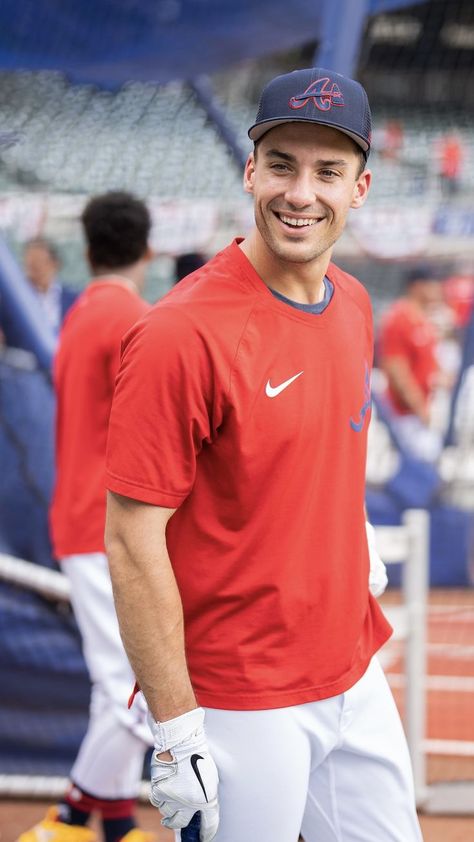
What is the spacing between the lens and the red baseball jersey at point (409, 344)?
25.6ft

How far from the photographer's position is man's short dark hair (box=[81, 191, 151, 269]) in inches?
132

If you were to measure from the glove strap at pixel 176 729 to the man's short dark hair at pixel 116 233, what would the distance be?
1.81m

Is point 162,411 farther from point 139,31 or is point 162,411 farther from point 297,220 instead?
point 139,31

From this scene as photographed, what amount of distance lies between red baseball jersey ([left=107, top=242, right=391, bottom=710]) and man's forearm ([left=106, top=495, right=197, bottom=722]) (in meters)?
0.05

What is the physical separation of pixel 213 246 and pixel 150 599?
478cm

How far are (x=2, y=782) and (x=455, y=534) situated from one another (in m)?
3.99

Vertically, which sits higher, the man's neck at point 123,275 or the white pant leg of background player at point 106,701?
the man's neck at point 123,275

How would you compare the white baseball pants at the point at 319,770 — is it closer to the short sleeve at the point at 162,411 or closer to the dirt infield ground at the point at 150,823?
the short sleeve at the point at 162,411

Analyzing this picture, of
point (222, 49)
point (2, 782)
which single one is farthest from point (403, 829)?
point (222, 49)

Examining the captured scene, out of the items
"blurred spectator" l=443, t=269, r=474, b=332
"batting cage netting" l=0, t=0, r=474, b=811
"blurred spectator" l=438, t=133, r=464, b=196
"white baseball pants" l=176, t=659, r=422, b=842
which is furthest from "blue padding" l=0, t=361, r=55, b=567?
"blurred spectator" l=438, t=133, r=464, b=196

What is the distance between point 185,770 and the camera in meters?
1.82

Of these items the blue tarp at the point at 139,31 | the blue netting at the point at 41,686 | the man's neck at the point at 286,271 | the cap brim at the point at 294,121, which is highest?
the blue tarp at the point at 139,31

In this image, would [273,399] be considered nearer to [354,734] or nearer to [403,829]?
[354,734]

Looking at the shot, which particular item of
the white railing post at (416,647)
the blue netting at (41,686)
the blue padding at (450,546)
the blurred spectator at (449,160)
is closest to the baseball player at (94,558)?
the blue netting at (41,686)
